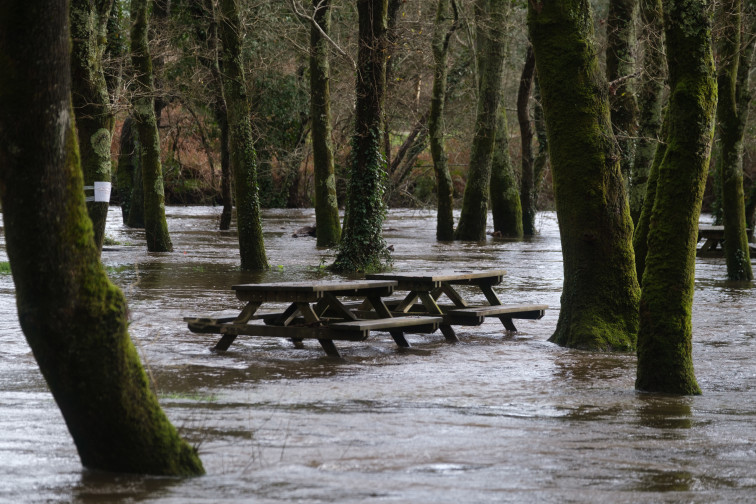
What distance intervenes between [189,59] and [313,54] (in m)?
13.3

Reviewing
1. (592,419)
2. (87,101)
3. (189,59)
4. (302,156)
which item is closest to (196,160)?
(302,156)

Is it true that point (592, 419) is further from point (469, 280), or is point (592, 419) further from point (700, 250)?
point (700, 250)

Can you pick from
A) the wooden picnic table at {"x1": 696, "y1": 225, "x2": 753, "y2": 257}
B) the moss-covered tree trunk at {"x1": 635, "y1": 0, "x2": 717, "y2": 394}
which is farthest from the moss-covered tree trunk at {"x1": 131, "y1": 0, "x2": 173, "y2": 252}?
the moss-covered tree trunk at {"x1": 635, "y1": 0, "x2": 717, "y2": 394}

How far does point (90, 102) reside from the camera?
1380cm

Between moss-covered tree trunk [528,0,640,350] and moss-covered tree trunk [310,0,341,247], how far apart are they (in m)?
11.7

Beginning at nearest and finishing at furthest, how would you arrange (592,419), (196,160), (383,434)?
(383,434) < (592,419) < (196,160)

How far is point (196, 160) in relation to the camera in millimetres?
49312

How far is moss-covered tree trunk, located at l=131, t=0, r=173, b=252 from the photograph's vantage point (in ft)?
70.4

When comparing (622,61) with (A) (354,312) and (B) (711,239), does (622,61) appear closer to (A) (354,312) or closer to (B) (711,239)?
(A) (354,312)

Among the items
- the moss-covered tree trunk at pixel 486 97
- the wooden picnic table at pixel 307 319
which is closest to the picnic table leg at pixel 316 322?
the wooden picnic table at pixel 307 319

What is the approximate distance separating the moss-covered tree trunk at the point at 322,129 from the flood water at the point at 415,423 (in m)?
10.3

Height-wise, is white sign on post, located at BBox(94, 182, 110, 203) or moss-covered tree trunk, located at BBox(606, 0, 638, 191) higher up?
moss-covered tree trunk, located at BBox(606, 0, 638, 191)

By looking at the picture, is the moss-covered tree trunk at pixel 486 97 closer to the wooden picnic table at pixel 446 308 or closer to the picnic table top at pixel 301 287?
the wooden picnic table at pixel 446 308

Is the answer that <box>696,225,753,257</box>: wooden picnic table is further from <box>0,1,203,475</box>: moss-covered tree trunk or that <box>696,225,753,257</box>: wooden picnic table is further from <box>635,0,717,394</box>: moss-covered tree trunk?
<box>0,1,203,475</box>: moss-covered tree trunk
